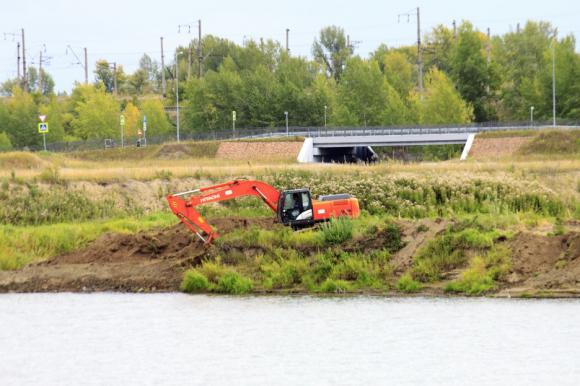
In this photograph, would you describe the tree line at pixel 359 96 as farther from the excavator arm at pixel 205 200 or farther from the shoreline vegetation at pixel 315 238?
the excavator arm at pixel 205 200

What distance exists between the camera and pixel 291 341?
29828 millimetres

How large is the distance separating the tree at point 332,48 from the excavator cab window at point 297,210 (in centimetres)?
14801

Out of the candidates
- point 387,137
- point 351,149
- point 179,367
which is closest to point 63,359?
point 179,367

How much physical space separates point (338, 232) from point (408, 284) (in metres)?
3.45

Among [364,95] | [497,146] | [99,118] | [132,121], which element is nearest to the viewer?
[497,146]

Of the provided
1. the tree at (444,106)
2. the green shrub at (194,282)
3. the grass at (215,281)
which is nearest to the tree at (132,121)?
the tree at (444,106)

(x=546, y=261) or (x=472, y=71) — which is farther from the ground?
(x=472, y=71)

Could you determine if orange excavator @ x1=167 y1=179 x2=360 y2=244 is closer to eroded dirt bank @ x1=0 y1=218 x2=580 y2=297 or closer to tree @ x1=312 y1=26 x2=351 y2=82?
eroded dirt bank @ x1=0 y1=218 x2=580 y2=297

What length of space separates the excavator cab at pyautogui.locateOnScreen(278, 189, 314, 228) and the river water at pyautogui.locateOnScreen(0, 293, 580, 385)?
4735 mm

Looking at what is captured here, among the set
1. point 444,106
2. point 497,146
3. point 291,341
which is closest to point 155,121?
point 444,106

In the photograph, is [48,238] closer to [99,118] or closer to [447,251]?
[447,251]

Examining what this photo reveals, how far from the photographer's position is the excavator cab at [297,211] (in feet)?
132

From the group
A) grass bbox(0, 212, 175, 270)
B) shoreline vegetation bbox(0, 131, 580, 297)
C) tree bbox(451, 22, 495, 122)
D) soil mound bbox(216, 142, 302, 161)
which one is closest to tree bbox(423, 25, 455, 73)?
tree bbox(451, 22, 495, 122)

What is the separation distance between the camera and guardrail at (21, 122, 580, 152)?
334 ft
